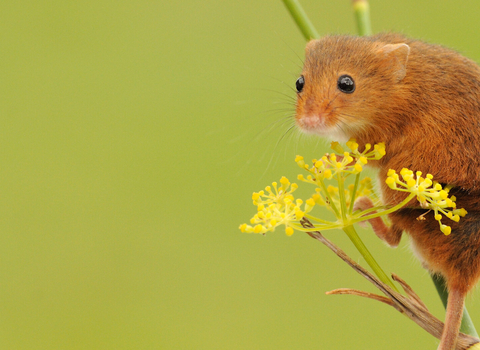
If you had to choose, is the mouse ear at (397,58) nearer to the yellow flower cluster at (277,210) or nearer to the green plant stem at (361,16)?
the green plant stem at (361,16)

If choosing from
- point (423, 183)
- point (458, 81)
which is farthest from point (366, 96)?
point (423, 183)

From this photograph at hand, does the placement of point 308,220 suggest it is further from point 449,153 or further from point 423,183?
point 449,153

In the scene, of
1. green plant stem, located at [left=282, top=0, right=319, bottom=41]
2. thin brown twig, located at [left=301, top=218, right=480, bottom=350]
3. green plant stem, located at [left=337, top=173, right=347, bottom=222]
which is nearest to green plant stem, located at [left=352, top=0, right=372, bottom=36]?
green plant stem, located at [left=282, top=0, right=319, bottom=41]

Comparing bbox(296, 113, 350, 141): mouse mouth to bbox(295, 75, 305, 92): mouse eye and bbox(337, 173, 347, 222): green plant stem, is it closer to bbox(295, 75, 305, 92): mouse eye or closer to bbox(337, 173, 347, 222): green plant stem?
bbox(295, 75, 305, 92): mouse eye

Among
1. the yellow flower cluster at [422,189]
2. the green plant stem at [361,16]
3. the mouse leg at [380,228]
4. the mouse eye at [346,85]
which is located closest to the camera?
the yellow flower cluster at [422,189]

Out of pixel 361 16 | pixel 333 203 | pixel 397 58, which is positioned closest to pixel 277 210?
pixel 333 203

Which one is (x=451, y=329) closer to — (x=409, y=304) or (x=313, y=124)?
(x=409, y=304)

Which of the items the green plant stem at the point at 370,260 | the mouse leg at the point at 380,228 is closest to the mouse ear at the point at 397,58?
the mouse leg at the point at 380,228
